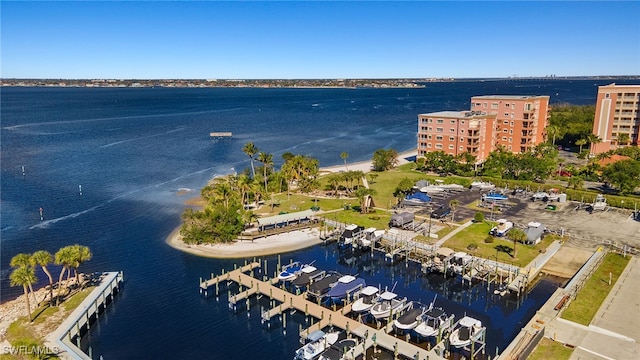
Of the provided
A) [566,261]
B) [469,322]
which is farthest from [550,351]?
[566,261]

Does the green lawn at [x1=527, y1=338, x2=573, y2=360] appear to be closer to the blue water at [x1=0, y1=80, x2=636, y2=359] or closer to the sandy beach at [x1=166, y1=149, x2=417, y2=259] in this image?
the blue water at [x1=0, y1=80, x2=636, y2=359]

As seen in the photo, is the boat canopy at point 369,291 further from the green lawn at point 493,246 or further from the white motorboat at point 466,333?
the green lawn at point 493,246

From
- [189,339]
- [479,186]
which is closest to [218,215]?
[189,339]

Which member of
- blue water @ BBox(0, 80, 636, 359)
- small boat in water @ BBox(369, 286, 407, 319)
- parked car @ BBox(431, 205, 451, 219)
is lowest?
blue water @ BBox(0, 80, 636, 359)

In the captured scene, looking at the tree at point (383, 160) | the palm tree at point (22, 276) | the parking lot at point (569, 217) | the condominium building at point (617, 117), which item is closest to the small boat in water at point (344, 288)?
Answer: the parking lot at point (569, 217)

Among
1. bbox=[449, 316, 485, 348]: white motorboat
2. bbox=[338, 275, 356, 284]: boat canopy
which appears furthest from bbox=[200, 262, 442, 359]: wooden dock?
bbox=[338, 275, 356, 284]: boat canopy

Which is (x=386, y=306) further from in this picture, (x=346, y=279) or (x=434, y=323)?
(x=346, y=279)
